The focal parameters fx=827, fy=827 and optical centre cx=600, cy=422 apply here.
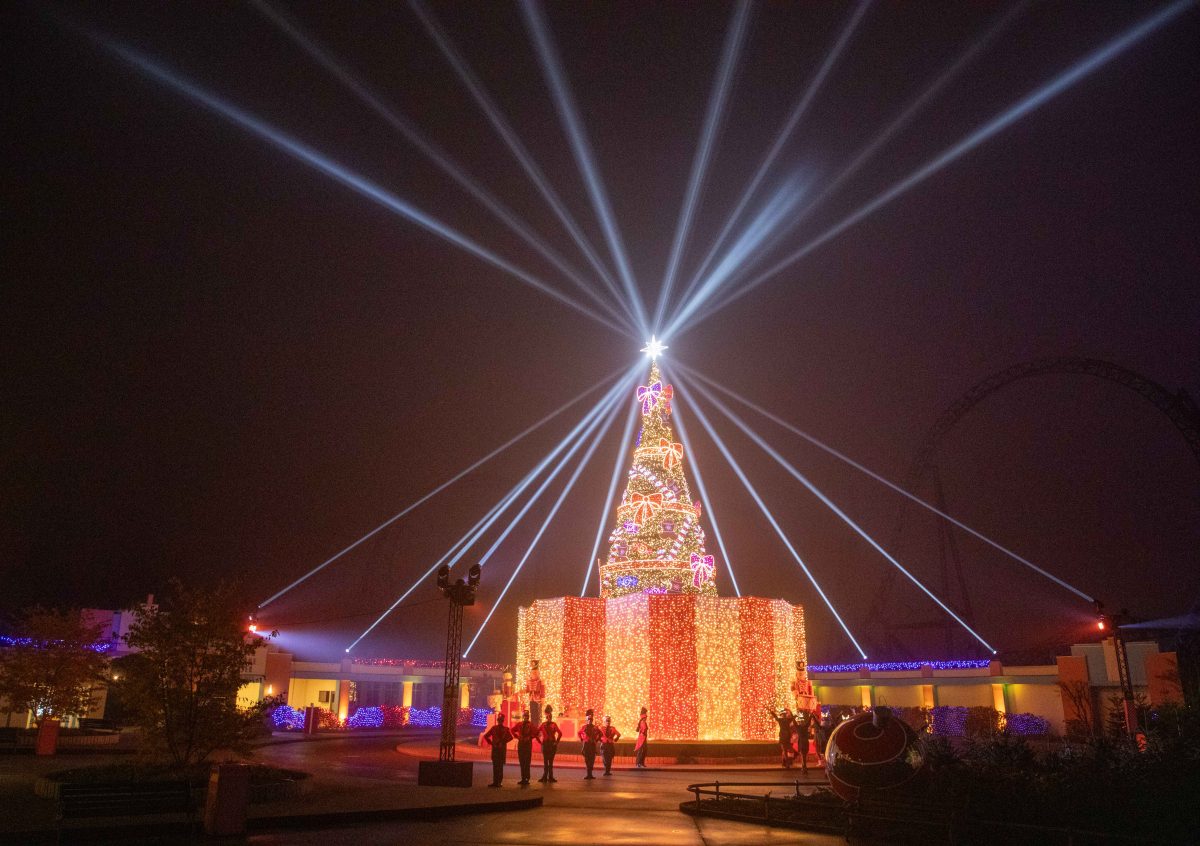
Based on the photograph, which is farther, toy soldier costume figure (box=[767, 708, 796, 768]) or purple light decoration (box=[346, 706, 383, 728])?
purple light decoration (box=[346, 706, 383, 728])

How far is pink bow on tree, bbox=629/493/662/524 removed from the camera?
73.9ft

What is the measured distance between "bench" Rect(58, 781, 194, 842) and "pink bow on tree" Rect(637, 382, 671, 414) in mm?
16026

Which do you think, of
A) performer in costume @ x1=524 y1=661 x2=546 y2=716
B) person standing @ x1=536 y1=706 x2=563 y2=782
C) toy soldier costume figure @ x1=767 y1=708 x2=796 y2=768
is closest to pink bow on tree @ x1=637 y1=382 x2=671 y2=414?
performer in costume @ x1=524 y1=661 x2=546 y2=716

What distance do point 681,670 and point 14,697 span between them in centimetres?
1689

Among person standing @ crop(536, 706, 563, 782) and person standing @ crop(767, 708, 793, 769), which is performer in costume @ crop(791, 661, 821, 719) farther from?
person standing @ crop(536, 706, 563, 782)

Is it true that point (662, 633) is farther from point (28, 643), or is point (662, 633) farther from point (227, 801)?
point (28, 643)

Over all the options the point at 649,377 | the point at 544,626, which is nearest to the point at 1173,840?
the point at 544,626

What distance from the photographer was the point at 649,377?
81.1 ft

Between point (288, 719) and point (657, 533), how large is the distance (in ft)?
68.9

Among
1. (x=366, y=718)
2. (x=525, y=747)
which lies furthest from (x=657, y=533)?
(x=366, y=718)

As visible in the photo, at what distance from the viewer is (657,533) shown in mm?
22453

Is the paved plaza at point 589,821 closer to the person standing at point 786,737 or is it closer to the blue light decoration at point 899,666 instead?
the person standing at point 786,737

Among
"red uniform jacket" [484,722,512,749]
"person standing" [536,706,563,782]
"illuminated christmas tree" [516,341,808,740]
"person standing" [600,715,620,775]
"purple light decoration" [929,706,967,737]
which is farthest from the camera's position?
"purple light decoration" [929,706,967,737]

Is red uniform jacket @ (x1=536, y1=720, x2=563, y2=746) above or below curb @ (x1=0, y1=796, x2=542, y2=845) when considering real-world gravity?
above
